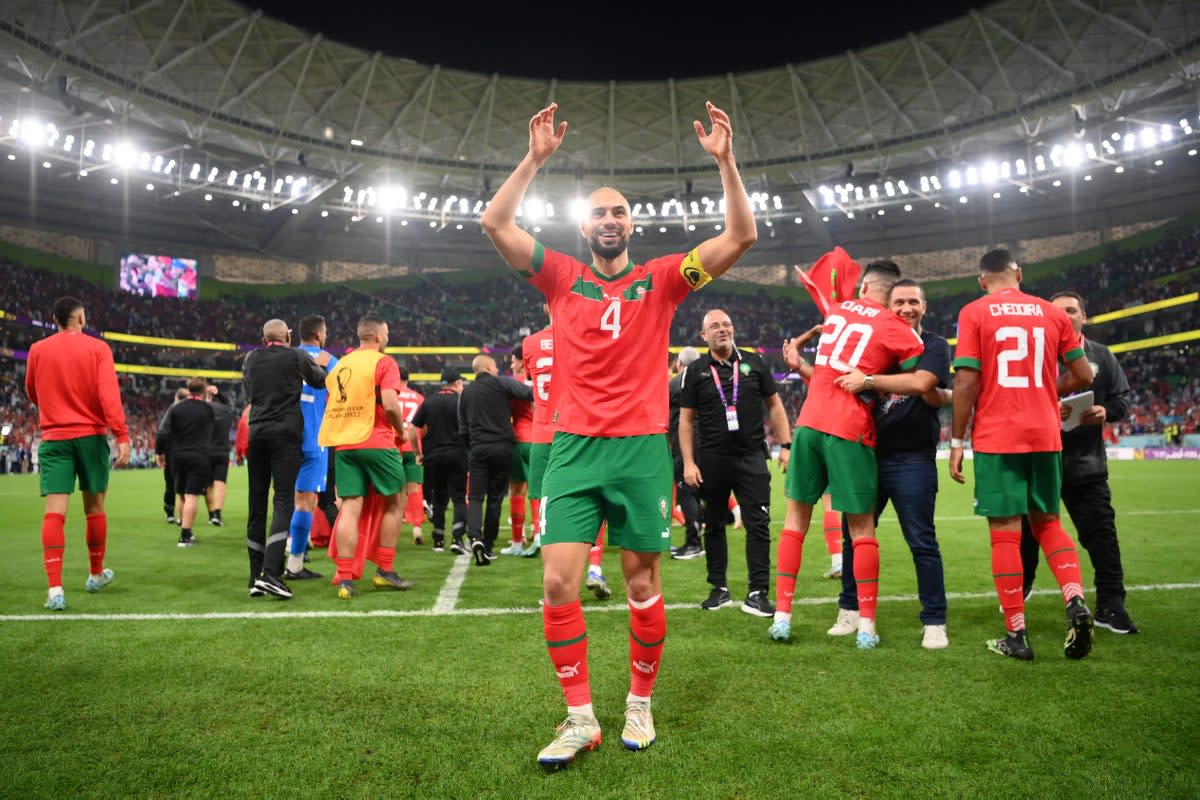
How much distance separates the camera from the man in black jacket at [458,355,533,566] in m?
7.82

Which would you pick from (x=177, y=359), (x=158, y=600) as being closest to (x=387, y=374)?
(x=158, y=600)

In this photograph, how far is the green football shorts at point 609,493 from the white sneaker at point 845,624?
197 cm

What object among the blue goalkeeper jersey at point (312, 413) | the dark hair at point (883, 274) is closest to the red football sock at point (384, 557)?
the blue goalkeeper jersey at point (312, 413)

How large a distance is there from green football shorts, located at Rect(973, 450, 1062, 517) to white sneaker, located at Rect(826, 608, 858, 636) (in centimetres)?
99

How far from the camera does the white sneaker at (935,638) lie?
4156 mm

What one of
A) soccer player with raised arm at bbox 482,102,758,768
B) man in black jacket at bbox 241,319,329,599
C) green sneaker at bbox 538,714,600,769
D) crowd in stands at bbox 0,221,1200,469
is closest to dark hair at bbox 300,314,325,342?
man in black jacket at bbox 241,319,329,599

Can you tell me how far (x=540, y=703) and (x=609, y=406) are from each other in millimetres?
1389

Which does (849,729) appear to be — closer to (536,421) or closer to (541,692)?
(541,692)

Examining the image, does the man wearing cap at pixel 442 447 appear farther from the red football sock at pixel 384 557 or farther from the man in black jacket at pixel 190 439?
the man in black jacket at pixel 190 439

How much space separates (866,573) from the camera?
4.34 metres

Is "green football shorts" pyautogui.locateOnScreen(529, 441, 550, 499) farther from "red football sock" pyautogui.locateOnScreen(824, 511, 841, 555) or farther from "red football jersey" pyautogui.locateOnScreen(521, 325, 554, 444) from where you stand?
"red football sock" pyautogui.locateOnScreen(824, 511, 841, 555)

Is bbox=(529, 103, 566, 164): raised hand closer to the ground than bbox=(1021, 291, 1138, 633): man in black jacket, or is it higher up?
higher up

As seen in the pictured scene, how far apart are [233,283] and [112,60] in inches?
726

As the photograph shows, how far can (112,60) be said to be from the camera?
27562 mm
